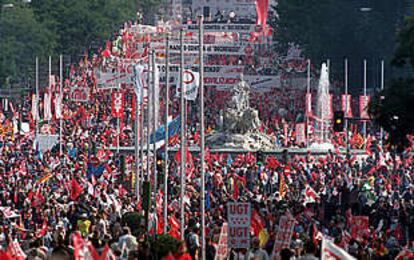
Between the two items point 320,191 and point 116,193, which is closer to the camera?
→ point 116,193

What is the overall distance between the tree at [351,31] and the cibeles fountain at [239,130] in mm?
34379

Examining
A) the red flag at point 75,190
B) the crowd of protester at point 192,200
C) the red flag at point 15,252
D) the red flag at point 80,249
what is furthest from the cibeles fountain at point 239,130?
the red flag at point 80,249

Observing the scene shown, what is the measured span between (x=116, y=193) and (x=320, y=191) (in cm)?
748

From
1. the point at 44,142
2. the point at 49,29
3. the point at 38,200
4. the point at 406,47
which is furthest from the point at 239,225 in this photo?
the point at 49,29

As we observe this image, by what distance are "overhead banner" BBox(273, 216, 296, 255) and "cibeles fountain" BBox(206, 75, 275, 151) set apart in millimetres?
42854

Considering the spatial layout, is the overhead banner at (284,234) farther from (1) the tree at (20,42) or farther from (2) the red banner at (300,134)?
(1) the tree at (20,42)

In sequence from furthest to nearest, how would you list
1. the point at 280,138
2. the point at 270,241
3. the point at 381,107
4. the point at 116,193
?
1. the point at 280,138
2. the point at 116,193
3. the point at 381,107
4. the point at 270,241

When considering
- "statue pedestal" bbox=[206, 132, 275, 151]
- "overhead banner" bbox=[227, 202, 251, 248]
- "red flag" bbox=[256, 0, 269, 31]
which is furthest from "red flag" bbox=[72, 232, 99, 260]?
"red flag" bbox=[256, 0, 269, 31]

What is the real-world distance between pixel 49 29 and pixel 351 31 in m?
27.9

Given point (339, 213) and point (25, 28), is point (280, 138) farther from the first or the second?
point (25, 28)

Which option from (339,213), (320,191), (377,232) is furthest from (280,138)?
(377,232)

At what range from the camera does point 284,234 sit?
34.9 m

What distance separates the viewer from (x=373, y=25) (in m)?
116

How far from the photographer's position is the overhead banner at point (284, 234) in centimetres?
3488
